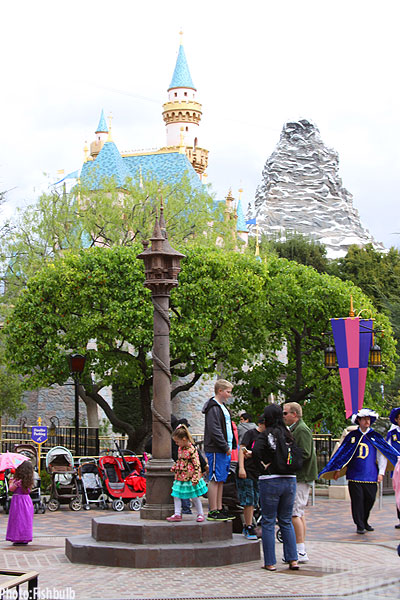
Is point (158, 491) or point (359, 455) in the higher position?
point (359, 455)

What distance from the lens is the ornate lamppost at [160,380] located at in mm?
10648

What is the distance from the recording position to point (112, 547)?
31.3 feet

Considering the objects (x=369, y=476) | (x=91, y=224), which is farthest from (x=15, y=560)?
(x=91, y=224)

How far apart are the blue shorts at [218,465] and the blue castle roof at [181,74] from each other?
59.1 metres

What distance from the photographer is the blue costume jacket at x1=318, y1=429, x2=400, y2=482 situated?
12.8m


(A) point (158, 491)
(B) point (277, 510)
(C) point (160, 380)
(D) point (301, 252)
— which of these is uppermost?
(D) point (301, 252)

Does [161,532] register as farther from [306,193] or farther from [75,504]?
[306,193]

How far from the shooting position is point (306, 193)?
375 ft

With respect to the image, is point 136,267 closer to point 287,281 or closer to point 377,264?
point 287,281

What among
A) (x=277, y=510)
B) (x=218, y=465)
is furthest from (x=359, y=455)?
(x=277, y=510)

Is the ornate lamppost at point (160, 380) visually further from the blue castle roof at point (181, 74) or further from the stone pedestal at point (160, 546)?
the blue castle roof at point (181, 74)

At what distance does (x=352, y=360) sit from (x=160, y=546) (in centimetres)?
862

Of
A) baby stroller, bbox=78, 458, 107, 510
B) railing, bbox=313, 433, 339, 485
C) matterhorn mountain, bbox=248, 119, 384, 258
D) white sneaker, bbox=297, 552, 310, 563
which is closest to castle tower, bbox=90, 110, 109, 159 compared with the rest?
matterhorn mountain, bbox=248, 119, 384, 258

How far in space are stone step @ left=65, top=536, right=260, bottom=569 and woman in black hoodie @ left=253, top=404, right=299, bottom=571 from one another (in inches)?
22.5
